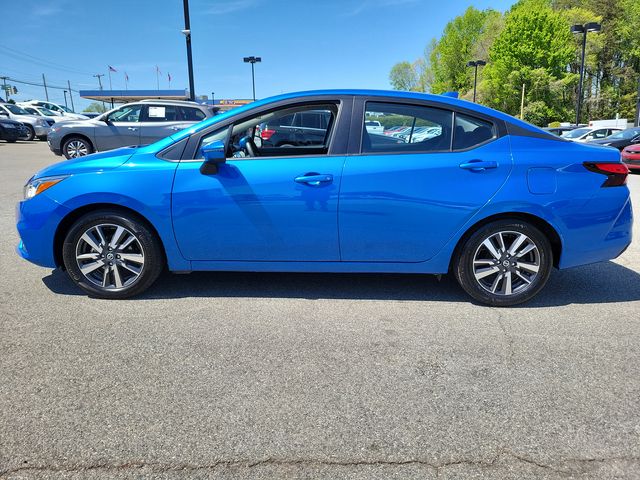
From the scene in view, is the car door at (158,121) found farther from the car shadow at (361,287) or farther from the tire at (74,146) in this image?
the car shadow at (361,287)

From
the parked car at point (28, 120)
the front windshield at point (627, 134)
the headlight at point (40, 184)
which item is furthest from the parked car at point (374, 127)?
the parked car at point (28, 120)

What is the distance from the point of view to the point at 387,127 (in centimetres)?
388

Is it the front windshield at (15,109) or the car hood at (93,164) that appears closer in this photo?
the car hood at (93,164)

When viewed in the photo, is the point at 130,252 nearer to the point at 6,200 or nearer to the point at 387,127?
the point at 387,127

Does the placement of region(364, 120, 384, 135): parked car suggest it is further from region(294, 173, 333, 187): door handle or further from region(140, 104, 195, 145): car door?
region(140, 104, 195, 145): car door

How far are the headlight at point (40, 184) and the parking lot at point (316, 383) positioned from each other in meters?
0.83

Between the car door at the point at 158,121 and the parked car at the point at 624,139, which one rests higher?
the car door at the point at 158,121

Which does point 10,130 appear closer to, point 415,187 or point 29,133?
point 29,133

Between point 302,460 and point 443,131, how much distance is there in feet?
8.72

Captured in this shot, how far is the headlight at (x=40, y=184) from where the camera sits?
3.83 metres

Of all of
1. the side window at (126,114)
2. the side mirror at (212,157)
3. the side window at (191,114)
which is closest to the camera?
the side mirror at (212,157)

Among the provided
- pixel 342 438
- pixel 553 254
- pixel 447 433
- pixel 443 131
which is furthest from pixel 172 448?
pixel 553 254

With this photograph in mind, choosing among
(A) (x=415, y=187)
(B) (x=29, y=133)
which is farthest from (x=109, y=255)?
(B) (x=29, y=133)

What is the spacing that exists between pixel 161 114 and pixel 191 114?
2.64ft
